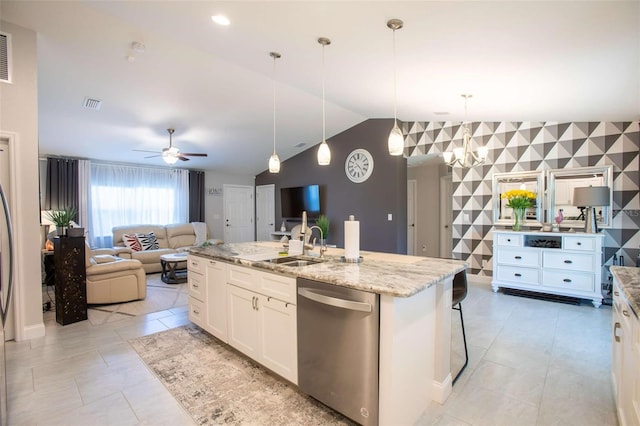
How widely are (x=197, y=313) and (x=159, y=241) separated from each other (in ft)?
14.5

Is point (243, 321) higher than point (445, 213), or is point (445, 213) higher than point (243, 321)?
point (445, 213)

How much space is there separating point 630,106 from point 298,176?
573 centimetres

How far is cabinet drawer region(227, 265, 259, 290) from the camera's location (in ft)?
7.79

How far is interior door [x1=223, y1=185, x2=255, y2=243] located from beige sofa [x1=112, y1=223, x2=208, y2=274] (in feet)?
4.25

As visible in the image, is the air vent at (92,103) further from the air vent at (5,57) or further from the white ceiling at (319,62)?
the air vent at (5,57)

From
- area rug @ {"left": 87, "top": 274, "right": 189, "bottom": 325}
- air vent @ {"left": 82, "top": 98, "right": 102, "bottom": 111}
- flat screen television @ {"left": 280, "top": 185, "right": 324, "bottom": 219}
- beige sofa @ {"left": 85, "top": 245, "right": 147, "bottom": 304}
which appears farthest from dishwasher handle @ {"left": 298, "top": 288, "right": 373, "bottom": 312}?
flat screen television @ {"left": 280, "top": 185, "right": 324, "bottom": 219}

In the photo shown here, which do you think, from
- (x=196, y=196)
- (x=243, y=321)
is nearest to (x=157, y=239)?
(x=196, y=196)

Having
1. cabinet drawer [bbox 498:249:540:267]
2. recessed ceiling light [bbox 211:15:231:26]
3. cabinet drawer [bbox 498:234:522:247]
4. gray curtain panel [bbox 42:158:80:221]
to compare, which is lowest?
cabinet drawer [bbox 498:249:540:267]

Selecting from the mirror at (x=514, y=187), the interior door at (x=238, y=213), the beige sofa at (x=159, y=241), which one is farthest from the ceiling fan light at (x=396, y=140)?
the interior door at (x=238, y=213)

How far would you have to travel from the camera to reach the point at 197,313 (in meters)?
3.19

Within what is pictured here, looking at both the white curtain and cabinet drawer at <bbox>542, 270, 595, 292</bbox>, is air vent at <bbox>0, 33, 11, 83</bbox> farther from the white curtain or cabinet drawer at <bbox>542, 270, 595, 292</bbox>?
cabinet drawer at <bbox>542, 270, 595, 292</bbox>

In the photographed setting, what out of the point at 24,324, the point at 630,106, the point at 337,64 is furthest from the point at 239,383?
the point at 630,106

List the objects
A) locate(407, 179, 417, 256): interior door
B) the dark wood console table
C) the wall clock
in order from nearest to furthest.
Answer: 1. the dark wood console table
2. the wall clock
3. locate(407, 179, 417, 256): interior door

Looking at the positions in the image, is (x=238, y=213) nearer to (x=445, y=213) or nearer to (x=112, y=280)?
(x=112, y=280)
